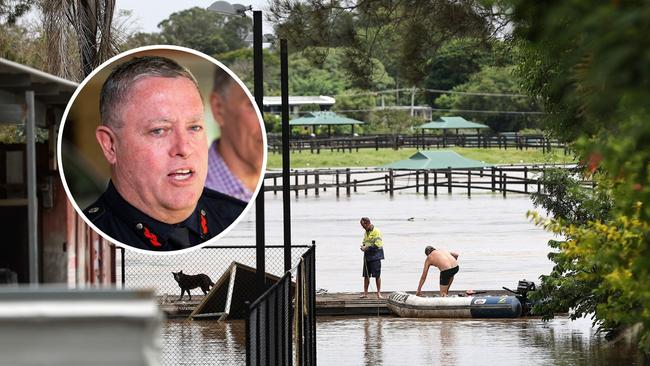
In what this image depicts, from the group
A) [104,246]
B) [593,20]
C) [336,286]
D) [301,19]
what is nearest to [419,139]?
[336,286]

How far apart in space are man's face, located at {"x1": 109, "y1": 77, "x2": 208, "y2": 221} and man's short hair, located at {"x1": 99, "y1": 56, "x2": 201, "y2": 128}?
5 cm

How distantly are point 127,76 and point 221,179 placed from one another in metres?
1.42

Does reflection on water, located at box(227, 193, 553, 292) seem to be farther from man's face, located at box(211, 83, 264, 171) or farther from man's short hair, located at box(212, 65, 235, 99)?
man's short hair, located at box(212, 65, 235, 99)

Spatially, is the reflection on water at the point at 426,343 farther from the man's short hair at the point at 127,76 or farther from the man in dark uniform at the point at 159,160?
the man's short hair at the point at 127,76

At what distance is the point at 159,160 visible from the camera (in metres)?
14.6

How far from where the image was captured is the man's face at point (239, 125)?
1455cm

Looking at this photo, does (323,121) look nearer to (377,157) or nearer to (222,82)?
(377,157)

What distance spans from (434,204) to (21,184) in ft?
207

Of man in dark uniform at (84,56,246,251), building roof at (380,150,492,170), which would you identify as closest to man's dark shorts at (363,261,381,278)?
man in dark uniform at (84,56,246,251)

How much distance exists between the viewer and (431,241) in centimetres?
4928

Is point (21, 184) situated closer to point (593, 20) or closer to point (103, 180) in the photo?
point (103, 180)

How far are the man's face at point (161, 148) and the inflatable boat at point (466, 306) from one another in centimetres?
1236

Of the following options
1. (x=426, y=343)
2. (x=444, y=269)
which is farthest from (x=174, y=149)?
(x=444, y=269)

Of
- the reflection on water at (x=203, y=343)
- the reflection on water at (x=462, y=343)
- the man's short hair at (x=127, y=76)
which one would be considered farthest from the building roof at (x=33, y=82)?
the reflection on water at (x=462, y=343)
